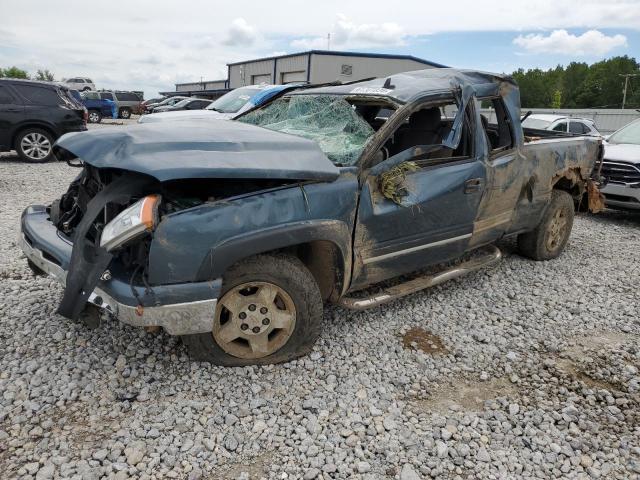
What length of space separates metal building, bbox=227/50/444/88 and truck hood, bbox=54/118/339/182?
3227 centimetres

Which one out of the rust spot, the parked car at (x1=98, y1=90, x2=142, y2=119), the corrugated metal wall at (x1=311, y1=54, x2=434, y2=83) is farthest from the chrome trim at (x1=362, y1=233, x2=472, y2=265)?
the corrugated metal wall at (x1=311, y1=54, x2=434, y2=83)

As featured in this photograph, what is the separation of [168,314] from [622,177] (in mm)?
7434

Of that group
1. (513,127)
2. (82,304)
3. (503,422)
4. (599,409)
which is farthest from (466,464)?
(513,127)

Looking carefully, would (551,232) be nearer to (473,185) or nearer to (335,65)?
(473,185)

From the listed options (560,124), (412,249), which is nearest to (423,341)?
(412,249)

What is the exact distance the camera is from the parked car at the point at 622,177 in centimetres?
745

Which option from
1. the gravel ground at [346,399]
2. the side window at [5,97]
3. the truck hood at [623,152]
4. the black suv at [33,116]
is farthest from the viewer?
the black suv at [33,116]

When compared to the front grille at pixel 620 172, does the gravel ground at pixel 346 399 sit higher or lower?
lower

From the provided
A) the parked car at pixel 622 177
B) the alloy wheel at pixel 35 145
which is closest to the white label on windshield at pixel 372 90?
the parked car at pixel 622 177

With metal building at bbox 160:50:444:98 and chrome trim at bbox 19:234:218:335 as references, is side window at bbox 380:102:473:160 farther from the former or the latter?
metal building at bbox 160:50:444:98

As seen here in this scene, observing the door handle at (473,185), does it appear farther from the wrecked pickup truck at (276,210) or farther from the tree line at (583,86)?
the tree line at (583,86)

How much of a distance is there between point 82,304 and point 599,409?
2.97 meters

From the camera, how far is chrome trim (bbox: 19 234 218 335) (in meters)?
2.58

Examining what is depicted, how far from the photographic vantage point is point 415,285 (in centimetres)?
383
